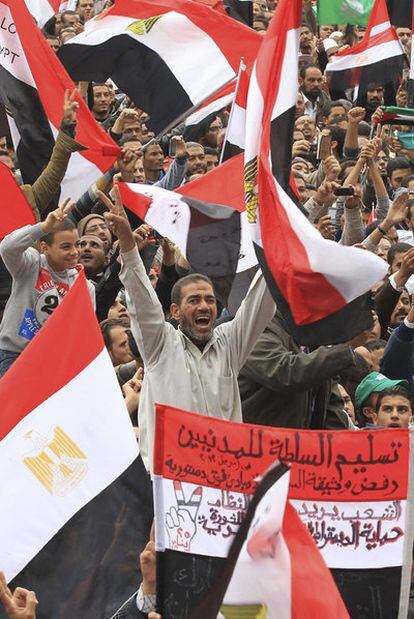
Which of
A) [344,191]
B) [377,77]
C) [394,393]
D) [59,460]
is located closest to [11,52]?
[344,191]

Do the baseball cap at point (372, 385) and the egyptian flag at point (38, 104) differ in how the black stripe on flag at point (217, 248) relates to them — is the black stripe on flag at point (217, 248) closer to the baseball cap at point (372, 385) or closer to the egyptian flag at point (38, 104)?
the baseball cap at point (372, 385)

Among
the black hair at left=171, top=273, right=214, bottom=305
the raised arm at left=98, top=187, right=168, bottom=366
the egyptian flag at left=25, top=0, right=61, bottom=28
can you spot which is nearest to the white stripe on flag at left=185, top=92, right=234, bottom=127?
the egyptian flag at left=25, top=0, right=61, bottom=28

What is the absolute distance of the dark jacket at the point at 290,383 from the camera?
256 inches

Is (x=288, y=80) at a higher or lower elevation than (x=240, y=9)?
higher

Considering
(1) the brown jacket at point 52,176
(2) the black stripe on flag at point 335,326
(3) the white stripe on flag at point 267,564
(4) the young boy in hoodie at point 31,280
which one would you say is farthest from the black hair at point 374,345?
(3) the white stripe on flag at point 267,564

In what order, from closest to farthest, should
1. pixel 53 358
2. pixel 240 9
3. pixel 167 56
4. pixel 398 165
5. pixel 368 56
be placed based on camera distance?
1. pixel 53 358
2. pixel 167 56
3. pixel 398 165
4. pixel 240 9
5. pixel 368 56

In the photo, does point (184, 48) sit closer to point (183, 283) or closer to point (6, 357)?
point (6, 357)

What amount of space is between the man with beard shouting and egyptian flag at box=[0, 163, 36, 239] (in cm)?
146

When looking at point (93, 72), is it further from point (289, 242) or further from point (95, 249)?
point (289, 242)

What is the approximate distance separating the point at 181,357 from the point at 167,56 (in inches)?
149

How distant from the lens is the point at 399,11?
47.5 feet

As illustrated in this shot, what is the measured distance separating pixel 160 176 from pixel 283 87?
A: 4743 millimetres

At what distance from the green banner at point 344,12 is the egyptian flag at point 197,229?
8.64 m

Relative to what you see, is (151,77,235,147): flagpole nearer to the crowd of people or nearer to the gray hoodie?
the crowd of people
